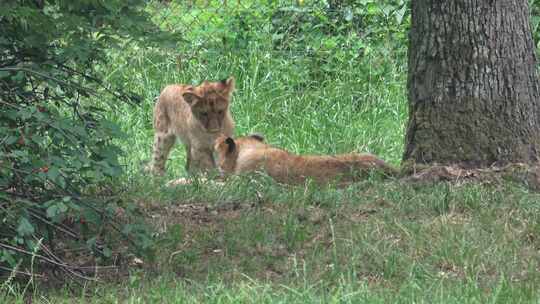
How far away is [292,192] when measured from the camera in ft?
21.8

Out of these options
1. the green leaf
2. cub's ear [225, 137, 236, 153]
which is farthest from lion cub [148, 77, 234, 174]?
the green leaf

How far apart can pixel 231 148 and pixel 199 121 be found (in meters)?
0.73

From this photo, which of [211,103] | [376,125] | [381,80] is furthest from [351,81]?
[211,103]

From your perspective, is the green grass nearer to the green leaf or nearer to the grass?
the grass

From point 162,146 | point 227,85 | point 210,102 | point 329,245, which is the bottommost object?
point 329,245

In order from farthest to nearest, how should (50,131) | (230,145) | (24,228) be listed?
(230,145) < (50,131) < (24,228)

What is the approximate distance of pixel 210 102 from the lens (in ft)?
28.5

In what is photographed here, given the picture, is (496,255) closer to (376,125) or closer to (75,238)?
(75,238)

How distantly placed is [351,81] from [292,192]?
157 inches

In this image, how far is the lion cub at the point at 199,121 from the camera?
8.69 metres

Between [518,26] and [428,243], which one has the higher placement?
[518,26]

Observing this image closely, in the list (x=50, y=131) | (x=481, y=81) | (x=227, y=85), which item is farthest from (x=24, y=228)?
(x=227, y=85)

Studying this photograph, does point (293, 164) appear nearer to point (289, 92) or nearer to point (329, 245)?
point (329, 245)

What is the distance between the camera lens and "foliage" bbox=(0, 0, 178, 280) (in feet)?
15.4
